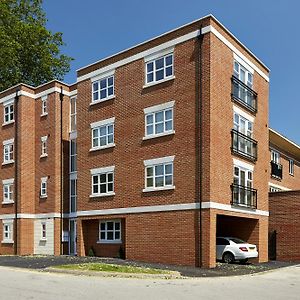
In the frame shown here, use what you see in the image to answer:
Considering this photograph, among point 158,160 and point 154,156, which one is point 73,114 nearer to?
point 154,156

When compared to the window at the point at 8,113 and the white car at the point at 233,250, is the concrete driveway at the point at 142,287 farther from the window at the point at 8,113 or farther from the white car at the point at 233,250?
the window at the point at 8,113

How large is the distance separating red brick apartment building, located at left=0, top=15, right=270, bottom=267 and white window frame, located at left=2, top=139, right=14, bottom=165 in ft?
3.16

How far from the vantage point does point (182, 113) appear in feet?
76.8

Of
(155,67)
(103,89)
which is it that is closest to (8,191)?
(103,89)

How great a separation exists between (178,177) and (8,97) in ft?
53.0

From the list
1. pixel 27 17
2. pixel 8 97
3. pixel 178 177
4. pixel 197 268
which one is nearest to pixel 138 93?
pixel 178 177

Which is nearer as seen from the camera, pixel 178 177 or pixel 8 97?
pixel 178 177

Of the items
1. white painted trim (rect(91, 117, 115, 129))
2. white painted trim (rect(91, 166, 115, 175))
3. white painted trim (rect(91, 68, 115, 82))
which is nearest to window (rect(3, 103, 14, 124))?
white painted trim (rect(91, 68, 115, 82))

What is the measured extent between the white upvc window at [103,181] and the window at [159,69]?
533 cm

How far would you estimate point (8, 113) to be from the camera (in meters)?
33.8

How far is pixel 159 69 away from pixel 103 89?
4.33 metres

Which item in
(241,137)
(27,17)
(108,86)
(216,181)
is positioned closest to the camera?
(216,181)

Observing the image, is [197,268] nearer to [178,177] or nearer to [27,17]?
[178,177]

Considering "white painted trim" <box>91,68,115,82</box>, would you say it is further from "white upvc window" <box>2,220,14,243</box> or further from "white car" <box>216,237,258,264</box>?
"white upvc window" <box>2,220,14,243</box>
